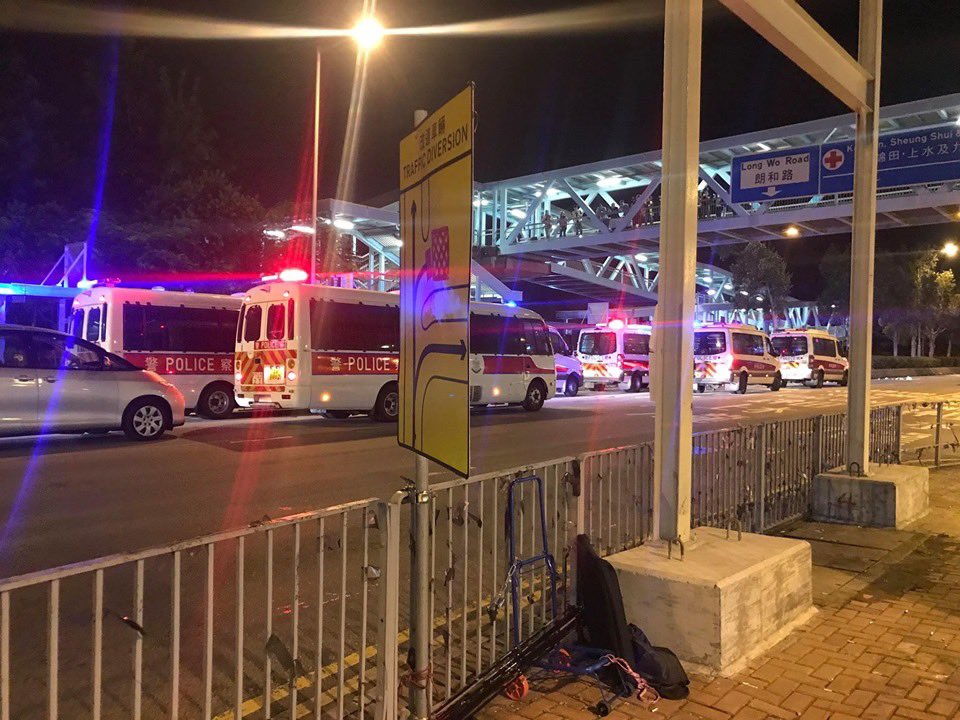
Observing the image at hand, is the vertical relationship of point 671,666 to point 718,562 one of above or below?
below

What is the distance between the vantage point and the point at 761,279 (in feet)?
176

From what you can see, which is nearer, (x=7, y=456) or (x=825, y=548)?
(x=825, y=548)

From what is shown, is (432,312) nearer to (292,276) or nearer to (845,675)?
(845,675)

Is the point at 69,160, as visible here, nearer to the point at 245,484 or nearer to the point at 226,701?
the point at 245,484

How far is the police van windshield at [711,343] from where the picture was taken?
28500 millimetres

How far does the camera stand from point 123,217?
64.7 ft

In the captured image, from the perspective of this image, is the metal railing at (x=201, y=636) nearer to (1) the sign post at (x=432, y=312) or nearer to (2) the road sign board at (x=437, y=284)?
(1) the sign post at (x=432, y=312)

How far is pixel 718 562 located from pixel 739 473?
2.61 metres

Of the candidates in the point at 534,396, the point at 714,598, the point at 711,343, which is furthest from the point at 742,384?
the point at 714,598

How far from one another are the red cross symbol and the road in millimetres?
5518

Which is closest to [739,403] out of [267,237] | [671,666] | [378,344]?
[378,344]

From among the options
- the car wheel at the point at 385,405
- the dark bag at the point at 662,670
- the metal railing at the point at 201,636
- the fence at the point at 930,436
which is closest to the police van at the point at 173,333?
the car wheel at the point at 385,405

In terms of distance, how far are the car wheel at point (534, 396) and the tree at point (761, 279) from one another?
3869 centimetres

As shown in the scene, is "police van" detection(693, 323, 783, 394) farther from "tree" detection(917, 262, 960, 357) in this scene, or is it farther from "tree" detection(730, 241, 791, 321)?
"tree" detection(917, 262, 960, 357)
